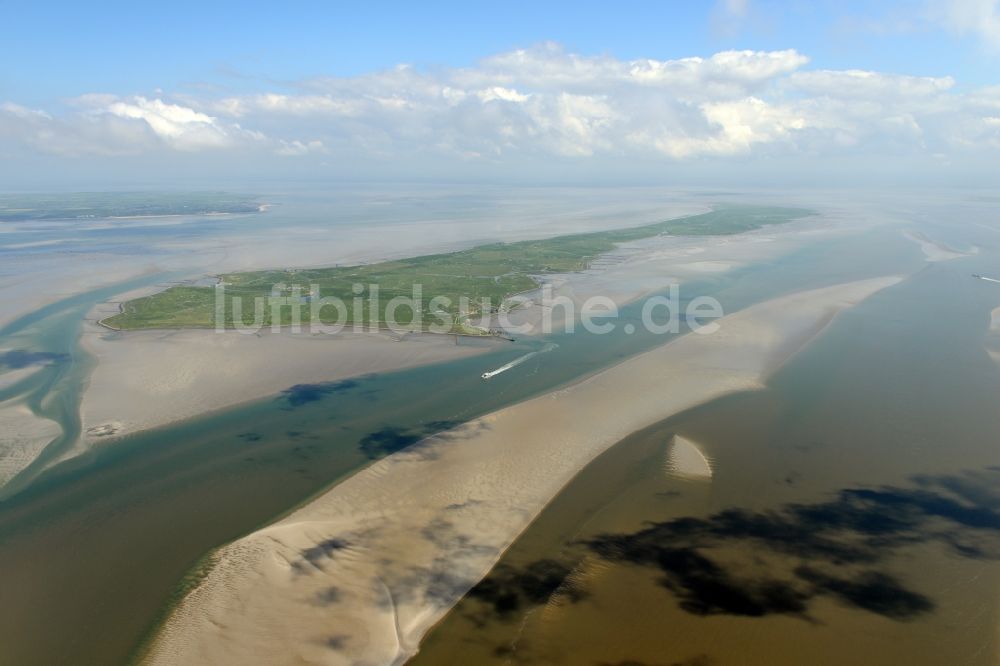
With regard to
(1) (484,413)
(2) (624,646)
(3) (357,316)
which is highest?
(3) (357,316)

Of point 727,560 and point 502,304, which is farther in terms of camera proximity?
point 502,304

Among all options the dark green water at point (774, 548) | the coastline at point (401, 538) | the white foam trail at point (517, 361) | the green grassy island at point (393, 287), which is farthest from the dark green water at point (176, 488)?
the green grassy island at point (393, 287)

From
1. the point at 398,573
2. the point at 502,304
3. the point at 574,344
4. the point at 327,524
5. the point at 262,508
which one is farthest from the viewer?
the point at 502,304

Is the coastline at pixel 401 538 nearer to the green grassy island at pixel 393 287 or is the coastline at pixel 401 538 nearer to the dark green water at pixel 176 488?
the dark green water at pixel 176 488

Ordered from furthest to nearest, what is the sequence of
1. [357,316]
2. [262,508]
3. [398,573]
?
[357,316] < [262,508] < [398,573]

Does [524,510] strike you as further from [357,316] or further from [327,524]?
[357,316]

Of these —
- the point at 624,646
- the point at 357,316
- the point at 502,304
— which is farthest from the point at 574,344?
the point at 624,646

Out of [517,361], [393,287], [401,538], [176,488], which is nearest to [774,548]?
[401,538]

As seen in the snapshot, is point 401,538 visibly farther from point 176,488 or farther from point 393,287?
point 393,287
